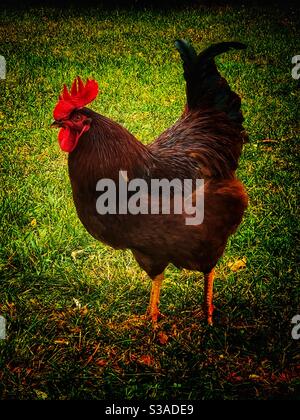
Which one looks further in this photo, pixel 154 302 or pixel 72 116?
pixel 154 302

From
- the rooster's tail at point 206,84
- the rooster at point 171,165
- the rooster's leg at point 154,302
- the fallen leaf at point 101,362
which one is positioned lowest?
the fallen leaf at point 101,362

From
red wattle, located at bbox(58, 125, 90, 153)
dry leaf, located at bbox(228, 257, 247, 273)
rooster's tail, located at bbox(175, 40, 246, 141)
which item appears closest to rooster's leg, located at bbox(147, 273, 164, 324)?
dry leaf, located at bbox(228, 257, 247, 273)

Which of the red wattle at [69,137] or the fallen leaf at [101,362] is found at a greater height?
the red wattle at [69,137]

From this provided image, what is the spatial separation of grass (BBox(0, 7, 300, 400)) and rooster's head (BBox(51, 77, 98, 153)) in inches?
57.1

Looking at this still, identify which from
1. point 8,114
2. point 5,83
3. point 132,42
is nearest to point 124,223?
point 8,114

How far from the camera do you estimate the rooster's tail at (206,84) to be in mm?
2809

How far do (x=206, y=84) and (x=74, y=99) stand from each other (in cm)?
114

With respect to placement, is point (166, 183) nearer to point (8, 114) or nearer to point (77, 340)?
point (77, 340)

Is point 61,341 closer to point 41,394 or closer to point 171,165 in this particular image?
point 41,394

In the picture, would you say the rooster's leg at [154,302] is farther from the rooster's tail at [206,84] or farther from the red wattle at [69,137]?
the rooster's tail at [206,84]

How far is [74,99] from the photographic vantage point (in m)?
2.20

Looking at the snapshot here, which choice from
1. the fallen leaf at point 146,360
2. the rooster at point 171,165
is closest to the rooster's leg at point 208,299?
the rooster at point 171,165

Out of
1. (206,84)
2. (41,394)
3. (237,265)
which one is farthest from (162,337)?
(206,84)

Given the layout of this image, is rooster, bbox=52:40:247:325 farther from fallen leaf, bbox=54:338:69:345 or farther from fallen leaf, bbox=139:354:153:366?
fallen leaf, bbox=54:338:69:345
